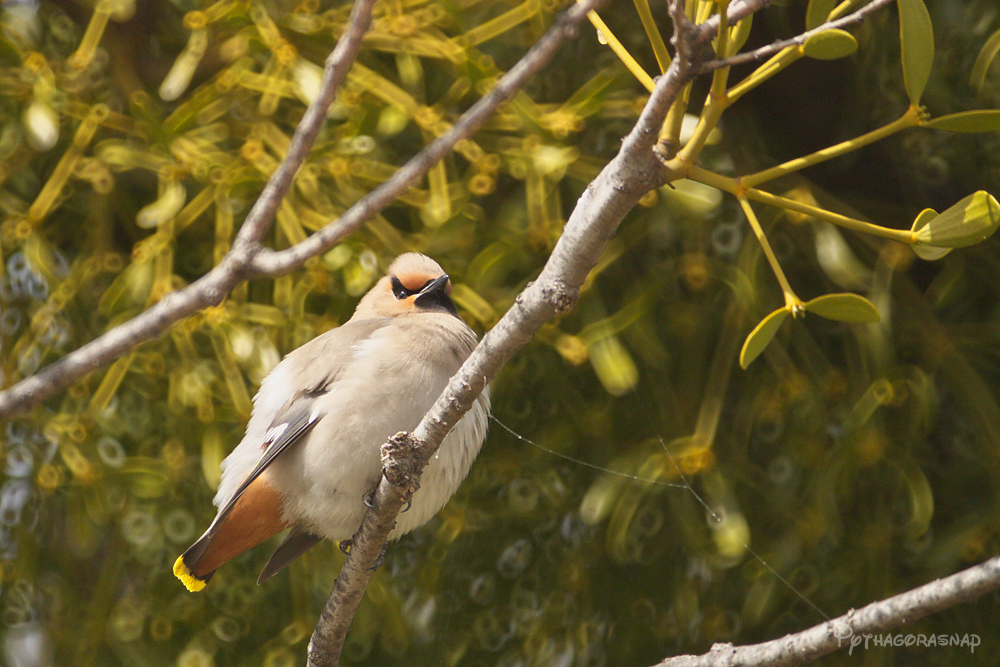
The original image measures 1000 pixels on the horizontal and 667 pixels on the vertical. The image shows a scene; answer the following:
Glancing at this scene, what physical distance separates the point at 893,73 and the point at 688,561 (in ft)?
2.26

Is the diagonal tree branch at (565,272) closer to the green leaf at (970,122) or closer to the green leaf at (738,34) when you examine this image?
the green leaf at (738,34)

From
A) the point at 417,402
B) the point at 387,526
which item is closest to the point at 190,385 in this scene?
the point at 417,402

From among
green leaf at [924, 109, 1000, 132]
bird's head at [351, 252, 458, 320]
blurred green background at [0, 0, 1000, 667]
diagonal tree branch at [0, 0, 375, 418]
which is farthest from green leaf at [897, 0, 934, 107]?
bird's head at [351, 252, 458, 320]

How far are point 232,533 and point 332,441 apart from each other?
0.15 metres

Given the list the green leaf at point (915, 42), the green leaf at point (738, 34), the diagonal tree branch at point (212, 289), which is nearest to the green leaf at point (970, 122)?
the green leaf at point (915, 42)

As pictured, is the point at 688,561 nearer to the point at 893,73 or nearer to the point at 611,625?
the point at 611,625

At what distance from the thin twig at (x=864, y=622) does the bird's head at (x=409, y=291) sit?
1.97ft

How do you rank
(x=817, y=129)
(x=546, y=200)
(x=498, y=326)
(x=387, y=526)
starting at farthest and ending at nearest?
1. (x=817, y=129)
2. (x=546, y=200)
3. (x=387, y=526)
4. (x=498, y=326)

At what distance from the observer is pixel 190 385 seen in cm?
124

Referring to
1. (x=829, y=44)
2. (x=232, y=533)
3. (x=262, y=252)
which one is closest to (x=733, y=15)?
(x=829, y=44)

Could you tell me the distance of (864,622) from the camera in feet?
2.11

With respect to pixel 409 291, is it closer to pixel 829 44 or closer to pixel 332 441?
pixel 332 441

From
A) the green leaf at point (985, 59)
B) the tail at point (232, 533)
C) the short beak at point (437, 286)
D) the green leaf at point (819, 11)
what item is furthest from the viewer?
the short beak at point (437, 286)

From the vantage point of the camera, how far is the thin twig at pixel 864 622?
1.89 ft
